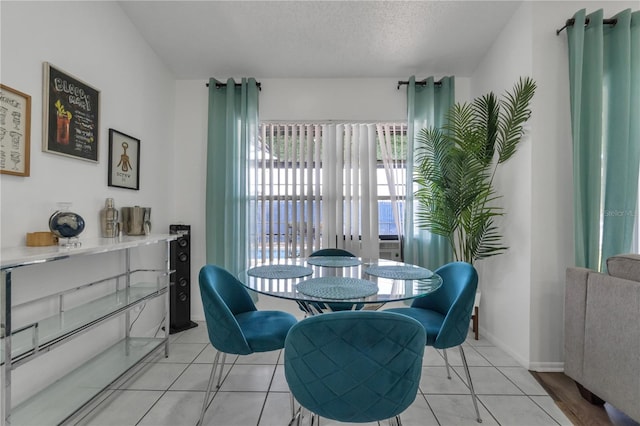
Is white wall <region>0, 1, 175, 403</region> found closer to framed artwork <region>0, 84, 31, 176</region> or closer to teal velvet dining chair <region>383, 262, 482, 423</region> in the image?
framed artwork <region>0, 84, 31, 176</region>

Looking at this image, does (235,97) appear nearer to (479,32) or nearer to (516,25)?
(479,32)

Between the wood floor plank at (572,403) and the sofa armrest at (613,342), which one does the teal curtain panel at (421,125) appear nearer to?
the wood floor plank at (572,403)

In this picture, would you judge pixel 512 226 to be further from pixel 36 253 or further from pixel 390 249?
pixel 36 253

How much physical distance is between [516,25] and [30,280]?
377cm

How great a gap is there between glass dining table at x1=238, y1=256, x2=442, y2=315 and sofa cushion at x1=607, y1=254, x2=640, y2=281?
3.01 feet

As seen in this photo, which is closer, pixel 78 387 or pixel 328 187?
pixel 78 387

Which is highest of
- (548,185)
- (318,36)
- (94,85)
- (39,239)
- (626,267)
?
(318,36)

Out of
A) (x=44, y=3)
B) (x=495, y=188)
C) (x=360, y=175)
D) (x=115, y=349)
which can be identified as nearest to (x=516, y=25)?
(x=495, y=188)

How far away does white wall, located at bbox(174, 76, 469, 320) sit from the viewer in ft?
10.4

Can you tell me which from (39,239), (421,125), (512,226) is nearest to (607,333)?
(512,226)

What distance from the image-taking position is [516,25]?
2.30 metres

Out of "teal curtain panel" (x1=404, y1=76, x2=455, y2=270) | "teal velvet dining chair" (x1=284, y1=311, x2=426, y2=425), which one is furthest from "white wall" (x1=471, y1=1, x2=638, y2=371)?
"teal velvet dining chair" (x1=284, y1=311, x2=426, y2=425)

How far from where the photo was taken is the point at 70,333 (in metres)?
1.46

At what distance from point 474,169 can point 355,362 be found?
2.12 meters
